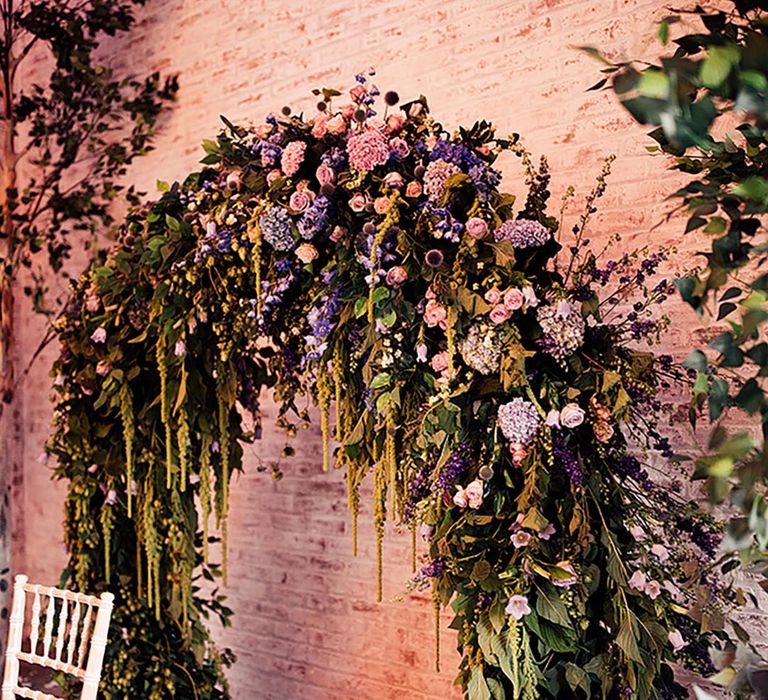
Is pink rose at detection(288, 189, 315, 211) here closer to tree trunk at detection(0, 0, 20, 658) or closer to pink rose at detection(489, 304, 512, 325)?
pink rose at detection(489, 304, 512, 325)

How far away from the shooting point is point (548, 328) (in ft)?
6.33

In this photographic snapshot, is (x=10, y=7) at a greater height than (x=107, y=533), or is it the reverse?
(x=10, y=7)

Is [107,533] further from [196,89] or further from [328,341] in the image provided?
[196,89]

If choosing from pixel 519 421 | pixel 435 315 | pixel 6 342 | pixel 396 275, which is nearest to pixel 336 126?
pixel 396 275

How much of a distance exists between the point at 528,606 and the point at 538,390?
0.41 meters

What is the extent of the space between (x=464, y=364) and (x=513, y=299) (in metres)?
0.18

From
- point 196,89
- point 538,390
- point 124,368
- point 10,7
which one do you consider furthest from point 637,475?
point 10,7

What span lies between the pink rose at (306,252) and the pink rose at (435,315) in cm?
32

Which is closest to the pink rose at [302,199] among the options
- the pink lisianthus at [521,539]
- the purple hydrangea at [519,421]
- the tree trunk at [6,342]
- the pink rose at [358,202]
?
the pink rose at [358,202]

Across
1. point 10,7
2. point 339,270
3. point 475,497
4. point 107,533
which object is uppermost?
point 10,7

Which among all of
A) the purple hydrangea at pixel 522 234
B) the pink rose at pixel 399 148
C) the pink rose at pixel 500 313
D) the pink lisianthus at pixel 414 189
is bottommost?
the pink rose at pixel 500 313

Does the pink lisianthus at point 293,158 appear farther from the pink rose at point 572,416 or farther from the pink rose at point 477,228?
the pink rose at point 572,416

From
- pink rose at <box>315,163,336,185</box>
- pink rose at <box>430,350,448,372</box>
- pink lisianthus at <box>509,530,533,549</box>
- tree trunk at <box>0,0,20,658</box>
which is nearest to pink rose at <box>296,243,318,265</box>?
pink rose at <box>315,163,336,185</box>

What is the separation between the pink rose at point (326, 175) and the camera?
2.11 metres
